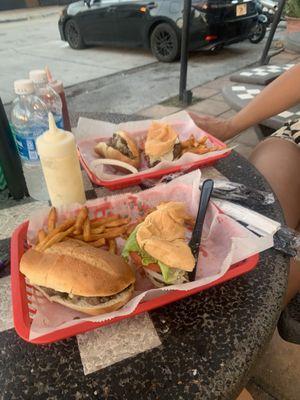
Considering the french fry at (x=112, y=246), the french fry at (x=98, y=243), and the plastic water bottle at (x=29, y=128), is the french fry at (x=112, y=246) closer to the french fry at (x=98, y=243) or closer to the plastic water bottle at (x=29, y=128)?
the french fry at (x=98, y=243)

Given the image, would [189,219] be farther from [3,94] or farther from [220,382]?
[3,94]

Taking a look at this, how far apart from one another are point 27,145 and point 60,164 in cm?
21

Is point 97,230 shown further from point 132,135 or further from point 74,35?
point 74,35

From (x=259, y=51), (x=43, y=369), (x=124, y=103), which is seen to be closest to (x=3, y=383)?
(x=43, y=369)

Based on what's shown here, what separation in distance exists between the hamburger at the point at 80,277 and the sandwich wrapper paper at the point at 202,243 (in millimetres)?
23

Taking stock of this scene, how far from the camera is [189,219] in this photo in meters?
0.85

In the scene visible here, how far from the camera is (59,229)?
803 mm

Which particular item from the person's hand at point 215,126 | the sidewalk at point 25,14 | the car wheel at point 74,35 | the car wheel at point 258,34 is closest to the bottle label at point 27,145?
the person's hand at point 215,126

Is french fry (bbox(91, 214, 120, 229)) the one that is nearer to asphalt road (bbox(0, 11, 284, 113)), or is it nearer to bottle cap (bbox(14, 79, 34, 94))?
bottle cap (bbox(14, 79, 34, 94))

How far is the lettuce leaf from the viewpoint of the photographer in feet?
2.35

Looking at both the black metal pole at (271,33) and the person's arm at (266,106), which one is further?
the black metal pole at (271,33)

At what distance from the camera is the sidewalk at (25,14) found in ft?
45.9

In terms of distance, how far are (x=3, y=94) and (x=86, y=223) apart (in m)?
5.06

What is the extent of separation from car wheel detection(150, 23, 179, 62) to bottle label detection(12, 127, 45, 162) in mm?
5639
